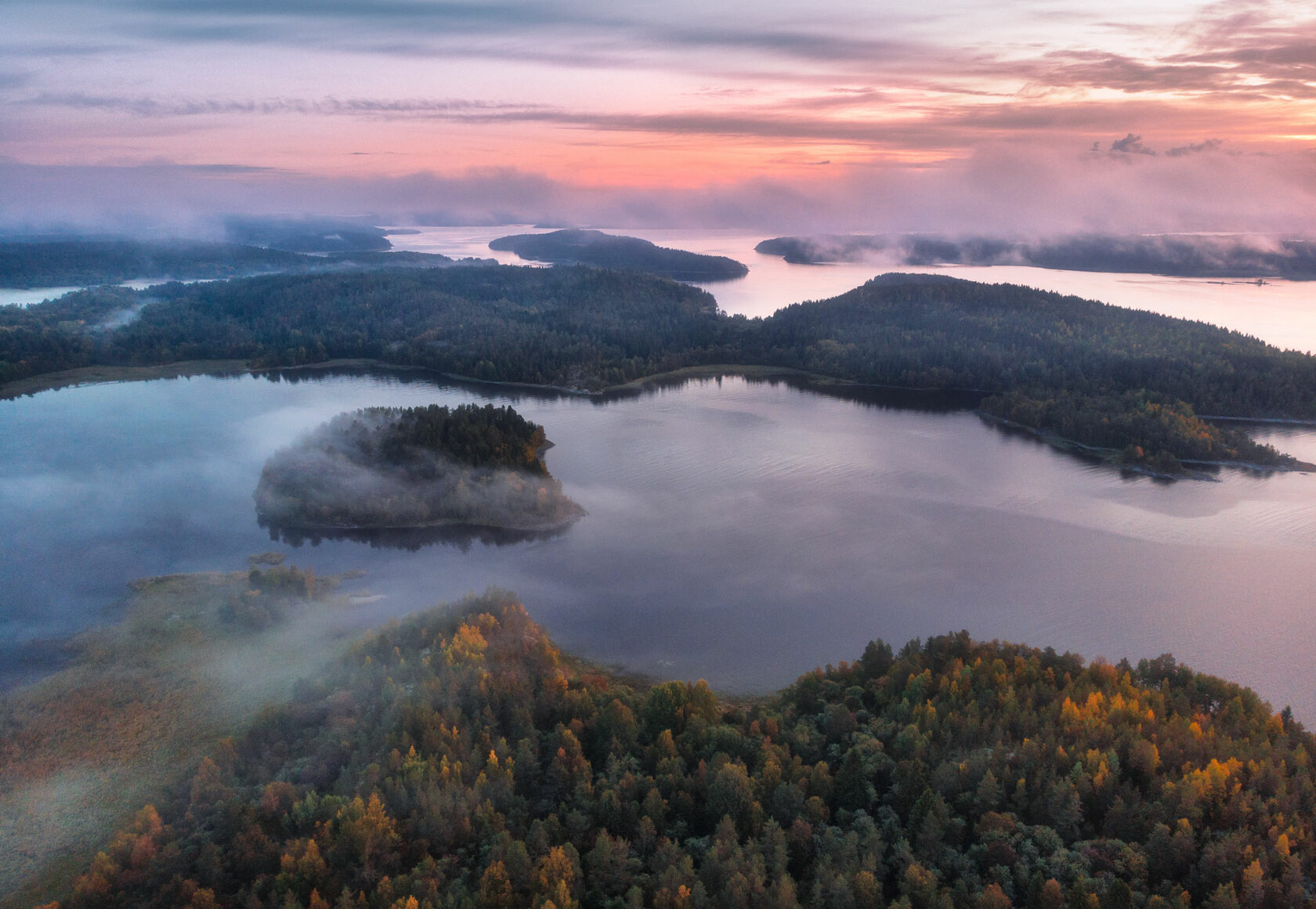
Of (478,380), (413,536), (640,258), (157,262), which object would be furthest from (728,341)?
(157,262)

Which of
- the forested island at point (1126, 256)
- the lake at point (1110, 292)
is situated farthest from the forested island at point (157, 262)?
the forested island at point (1126, 256)

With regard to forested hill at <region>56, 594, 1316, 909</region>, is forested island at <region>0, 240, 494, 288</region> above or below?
above

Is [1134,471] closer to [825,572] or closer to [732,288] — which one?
[825,572]

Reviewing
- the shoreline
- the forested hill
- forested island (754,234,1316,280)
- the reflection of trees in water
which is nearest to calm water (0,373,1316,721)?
the reflection of trees in water

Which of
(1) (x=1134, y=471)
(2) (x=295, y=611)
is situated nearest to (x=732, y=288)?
(1) (x=1134, y=471)

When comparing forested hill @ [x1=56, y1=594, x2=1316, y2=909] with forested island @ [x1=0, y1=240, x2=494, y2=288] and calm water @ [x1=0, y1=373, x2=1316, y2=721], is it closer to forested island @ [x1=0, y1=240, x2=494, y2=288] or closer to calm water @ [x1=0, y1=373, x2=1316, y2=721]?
calm water @ [x1=0, y1=373, x2=1316, y2=721]

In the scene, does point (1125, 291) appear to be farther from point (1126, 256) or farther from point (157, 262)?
point (157, 262)

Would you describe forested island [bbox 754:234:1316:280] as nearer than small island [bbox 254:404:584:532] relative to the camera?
No
